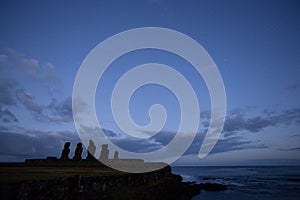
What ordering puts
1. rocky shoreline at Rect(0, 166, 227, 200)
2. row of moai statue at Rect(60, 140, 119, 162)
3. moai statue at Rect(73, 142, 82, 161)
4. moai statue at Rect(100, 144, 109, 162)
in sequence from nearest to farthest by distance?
1. rocky shoreline at Rect(0, 166, 227, 200)
2. moai statue at Rect(73, 142, 82, 161)
3. row of moai statue at Rect(60, 140, 119, 162)
4. moai statue at Rect(100, 144, 109, 162)

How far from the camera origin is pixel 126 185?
15.6m

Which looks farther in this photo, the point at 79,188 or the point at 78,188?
the point at 79,188

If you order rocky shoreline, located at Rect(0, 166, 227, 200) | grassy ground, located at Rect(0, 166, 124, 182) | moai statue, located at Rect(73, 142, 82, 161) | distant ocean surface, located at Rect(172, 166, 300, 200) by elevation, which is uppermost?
moai statue, located at Rect(73, 142, 82, 161)

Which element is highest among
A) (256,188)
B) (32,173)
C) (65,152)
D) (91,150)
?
(91,150)

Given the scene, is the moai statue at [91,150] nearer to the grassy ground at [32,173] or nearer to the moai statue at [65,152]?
the moai statue at [65,152]

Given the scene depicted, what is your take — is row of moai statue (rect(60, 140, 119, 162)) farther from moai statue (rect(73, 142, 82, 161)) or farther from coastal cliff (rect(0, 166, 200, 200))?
coastal cliff (rect(0, 166, 200, 200))

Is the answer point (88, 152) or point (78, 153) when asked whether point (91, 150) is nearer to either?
point (88, 152)

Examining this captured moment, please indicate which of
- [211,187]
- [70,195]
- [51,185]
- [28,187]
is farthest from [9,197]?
[211,187]

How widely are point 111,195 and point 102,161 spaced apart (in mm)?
18387

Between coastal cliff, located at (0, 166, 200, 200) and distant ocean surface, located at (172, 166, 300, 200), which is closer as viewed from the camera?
coastal cliff, located at (0, 166, 200, 200)

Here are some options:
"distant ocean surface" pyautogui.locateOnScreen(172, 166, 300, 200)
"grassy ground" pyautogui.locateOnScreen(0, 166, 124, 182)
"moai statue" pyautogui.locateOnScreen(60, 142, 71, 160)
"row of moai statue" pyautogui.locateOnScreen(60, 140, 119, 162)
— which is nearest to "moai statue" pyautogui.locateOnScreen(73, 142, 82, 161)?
"row of moai statue" pyautogui.locateOnScreen(60, 140, 119, 162)

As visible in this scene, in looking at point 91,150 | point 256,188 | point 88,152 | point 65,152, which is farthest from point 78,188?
point 256,188

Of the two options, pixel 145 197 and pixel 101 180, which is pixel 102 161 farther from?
pixel 101 180

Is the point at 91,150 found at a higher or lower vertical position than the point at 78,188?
higher
